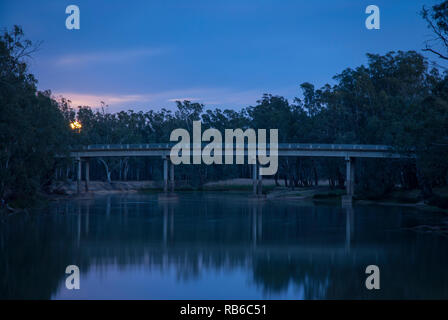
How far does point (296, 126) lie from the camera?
95750 mm

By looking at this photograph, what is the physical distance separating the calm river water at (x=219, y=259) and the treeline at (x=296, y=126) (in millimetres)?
7761

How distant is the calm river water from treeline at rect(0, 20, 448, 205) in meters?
7.76

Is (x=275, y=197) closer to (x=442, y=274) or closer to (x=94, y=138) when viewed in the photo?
(x=94, y=138)

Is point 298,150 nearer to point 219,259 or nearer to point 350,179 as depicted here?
point 350,179

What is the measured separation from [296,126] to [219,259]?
244ft

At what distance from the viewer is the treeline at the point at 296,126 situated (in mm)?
41000

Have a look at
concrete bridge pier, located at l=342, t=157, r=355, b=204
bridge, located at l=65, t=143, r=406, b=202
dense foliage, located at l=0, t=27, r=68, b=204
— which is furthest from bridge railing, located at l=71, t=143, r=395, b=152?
dense foliage, located at l=0, t=27, r=68, b=204

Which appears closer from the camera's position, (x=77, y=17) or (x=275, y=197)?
(x=77, y=17)

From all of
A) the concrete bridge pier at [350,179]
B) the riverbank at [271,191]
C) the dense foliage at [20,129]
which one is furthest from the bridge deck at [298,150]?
the dense foliage at [20,129]

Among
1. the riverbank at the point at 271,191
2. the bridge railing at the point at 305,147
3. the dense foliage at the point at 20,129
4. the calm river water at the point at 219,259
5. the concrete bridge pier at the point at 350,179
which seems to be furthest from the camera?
the concrete bridge pier at the point at 350,179

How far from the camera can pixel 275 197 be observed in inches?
3073

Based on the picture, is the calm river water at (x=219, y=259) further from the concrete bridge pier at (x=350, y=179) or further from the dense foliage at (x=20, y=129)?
the concrete bridge pier at (x=350, y=179)
